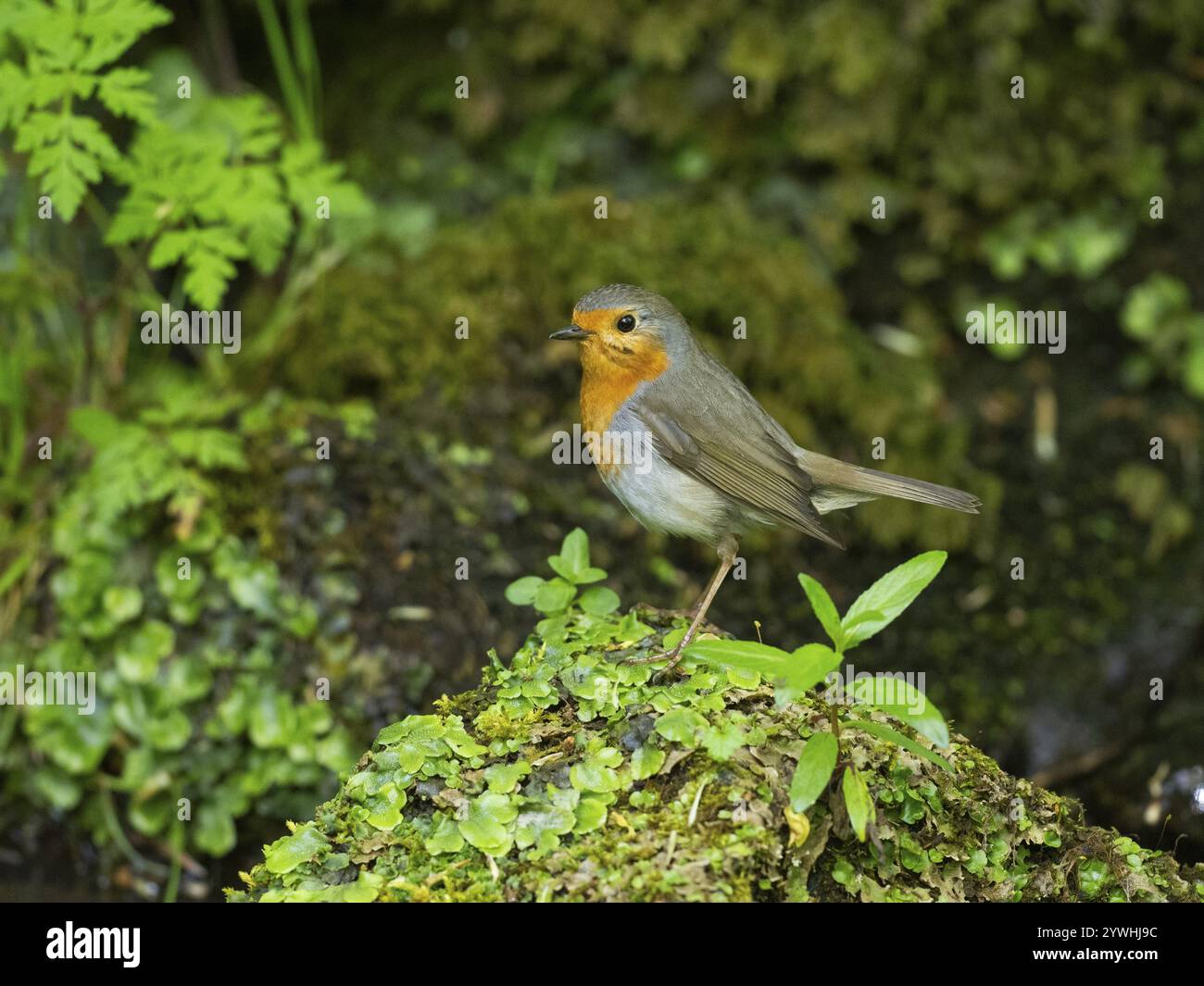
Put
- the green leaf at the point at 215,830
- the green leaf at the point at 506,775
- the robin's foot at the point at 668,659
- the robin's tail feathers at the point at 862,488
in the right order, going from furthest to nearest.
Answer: the green leaf at the point at 215,830 < the robin's tail feathers at the point at 862,488 < the robin's foot at the point at 668,659 < the green leaf at the point at 506,775

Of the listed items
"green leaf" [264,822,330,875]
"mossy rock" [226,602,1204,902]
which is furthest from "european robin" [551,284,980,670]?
"green leaf" [264,822,330,875]

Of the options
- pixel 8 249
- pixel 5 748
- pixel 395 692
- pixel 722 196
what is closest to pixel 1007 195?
pixel 722 196

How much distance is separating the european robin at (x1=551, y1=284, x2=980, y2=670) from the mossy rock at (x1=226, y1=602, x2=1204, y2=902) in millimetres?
630

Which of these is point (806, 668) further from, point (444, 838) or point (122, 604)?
point (122, 604)

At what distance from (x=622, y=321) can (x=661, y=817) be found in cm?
161

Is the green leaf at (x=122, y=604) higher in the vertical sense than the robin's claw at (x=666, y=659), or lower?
higher

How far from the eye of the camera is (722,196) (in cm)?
672

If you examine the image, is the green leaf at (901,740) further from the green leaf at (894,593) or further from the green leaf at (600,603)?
the green leaf at (600,603)

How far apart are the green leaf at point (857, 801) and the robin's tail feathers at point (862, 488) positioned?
1.14 meters

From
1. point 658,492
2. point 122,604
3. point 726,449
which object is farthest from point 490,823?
point 122,604

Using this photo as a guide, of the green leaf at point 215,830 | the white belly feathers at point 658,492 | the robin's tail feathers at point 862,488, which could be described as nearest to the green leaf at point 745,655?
the white belly feathers at point 658,492

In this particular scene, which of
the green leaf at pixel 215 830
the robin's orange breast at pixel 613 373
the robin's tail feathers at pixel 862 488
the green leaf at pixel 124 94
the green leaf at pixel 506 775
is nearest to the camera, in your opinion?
the green leaf at pixel 506 775

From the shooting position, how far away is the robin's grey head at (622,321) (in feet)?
13.0
